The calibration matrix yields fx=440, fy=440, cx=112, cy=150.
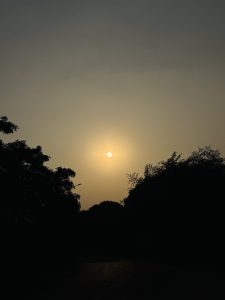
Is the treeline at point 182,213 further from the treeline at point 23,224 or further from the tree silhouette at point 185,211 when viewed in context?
the treeline at point 23,224

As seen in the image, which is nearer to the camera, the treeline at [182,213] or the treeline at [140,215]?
the treeline at [140,215]

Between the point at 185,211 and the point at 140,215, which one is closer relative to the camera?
the point at 185,211

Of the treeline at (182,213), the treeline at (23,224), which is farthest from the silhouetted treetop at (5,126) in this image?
the treeline at (182,213)

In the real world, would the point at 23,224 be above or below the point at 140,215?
below

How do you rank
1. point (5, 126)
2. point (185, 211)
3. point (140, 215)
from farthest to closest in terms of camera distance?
point (140, 215) < point (185, 211) < point (5, 126)

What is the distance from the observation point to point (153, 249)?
47.2 metres

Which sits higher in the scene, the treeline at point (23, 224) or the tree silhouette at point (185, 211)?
the tree silhouette at point (185, 211)

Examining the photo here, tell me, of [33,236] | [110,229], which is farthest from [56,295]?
[110,229]

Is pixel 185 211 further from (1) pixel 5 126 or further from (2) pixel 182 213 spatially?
(1) pixel 5 126

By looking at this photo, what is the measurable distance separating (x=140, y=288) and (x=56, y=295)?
311 centimetres

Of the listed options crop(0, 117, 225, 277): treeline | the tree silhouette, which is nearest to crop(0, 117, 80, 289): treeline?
crop(0, 117, 225, 277): treeline

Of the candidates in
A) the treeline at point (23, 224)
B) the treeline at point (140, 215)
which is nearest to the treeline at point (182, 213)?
the treeline at point (140, 215)

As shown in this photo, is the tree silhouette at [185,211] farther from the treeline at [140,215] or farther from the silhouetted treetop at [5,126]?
the silhouetted treetop at [5,126]

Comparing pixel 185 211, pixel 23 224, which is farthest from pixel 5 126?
pixel 185 211
